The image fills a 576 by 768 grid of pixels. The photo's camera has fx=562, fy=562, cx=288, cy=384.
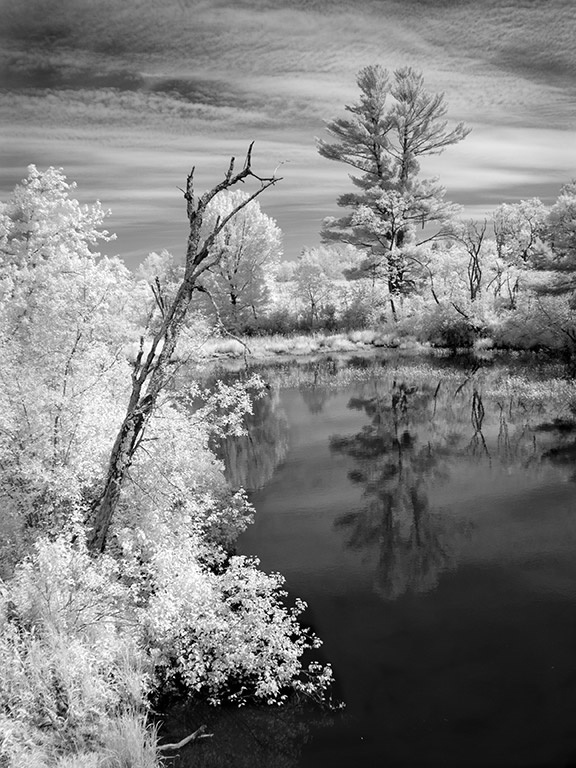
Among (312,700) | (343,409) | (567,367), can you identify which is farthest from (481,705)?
(567,367)

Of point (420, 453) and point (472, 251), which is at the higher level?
point (472, 251)

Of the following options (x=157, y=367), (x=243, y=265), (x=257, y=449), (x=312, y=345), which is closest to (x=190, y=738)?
(x=157, y=367)

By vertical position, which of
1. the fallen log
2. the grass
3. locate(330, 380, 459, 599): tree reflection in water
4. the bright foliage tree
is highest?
the bright foliage tree

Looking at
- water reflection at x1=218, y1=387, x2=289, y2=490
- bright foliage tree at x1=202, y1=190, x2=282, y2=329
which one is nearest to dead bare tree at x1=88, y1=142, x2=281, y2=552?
water reflection at x1=218, y1=387, x2=289, y2=490

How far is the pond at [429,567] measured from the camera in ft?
25.2

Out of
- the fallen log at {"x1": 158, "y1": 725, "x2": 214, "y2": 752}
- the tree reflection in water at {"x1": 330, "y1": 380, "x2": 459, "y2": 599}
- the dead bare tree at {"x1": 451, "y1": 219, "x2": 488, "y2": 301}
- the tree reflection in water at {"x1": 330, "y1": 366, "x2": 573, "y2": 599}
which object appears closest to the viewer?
the fallen log at {"x1": 158, "y1": 725, "x2": 214, "y2": 752}

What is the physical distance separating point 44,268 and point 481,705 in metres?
13.3

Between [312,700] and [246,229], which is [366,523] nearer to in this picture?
[312,700]

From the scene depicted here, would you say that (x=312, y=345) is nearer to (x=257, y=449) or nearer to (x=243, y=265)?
(x=243, y=265)

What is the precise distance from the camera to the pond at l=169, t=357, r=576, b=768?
25.2ft

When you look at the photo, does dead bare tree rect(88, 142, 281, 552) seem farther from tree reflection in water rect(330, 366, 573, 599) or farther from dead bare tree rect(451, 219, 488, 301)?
dead bare tree rect(451, 219, 488, 301)

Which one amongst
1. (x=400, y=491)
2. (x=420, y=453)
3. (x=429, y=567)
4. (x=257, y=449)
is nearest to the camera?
(x=429, y=567)

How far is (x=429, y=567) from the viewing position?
12125 millimetres

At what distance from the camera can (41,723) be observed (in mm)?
6707
